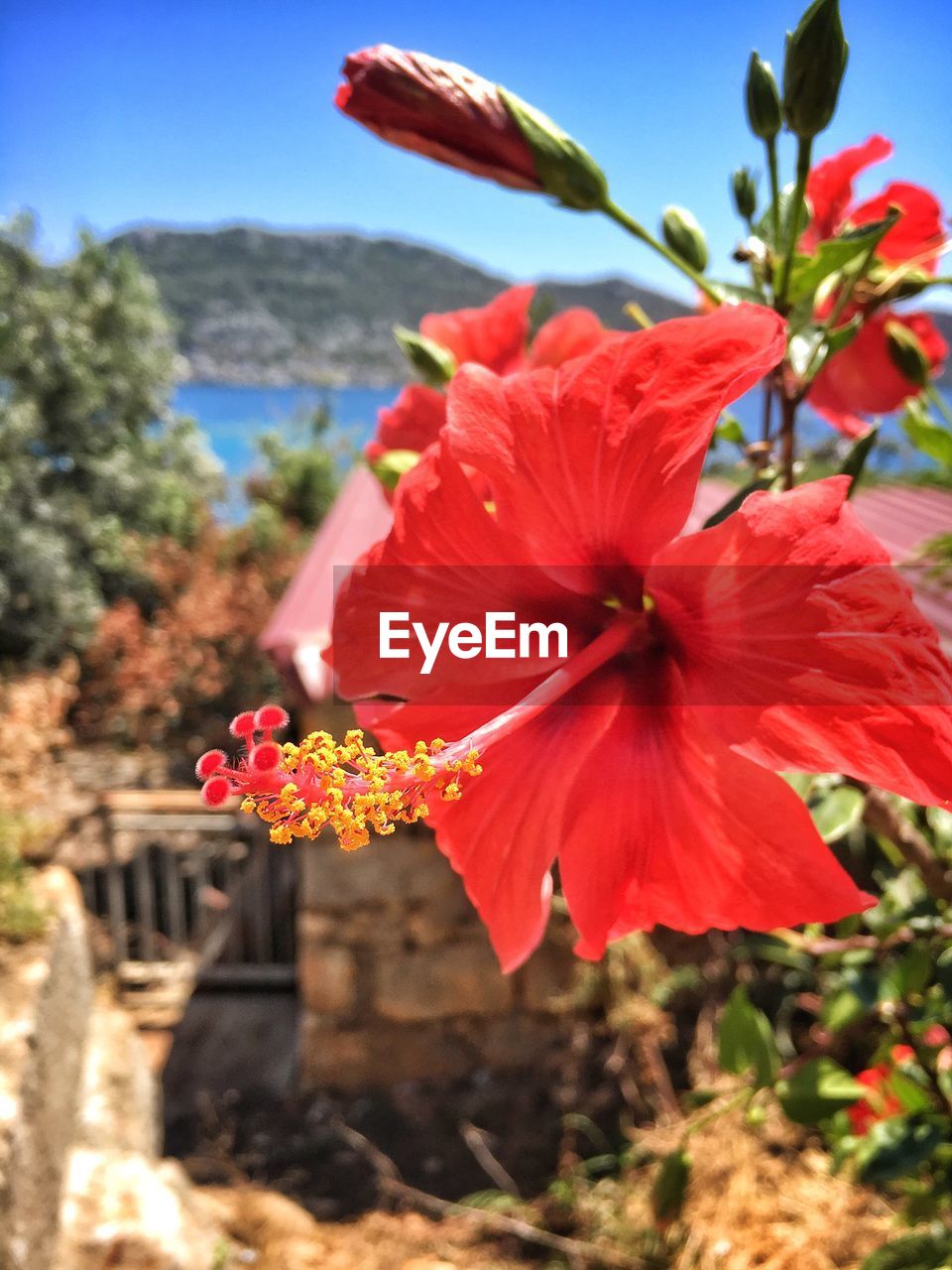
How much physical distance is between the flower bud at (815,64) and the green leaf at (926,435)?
24cm

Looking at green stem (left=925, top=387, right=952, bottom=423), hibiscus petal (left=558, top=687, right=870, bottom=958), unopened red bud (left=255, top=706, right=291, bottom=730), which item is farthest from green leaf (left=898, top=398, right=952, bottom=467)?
unopened red bud (left=255, top=706, right=291, bottom=730)

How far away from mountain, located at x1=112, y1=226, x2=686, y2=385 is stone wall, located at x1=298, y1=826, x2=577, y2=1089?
9173mm

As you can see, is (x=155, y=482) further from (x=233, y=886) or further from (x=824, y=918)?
(x=824, y=918)

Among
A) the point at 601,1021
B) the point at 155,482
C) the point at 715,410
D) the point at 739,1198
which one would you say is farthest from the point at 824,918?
the point at 155,482

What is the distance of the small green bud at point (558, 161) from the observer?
0.41 m

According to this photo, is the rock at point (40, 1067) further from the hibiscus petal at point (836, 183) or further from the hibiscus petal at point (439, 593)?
the hibiscus petal at point (836, 183)

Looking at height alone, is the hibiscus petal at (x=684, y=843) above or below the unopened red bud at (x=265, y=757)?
below

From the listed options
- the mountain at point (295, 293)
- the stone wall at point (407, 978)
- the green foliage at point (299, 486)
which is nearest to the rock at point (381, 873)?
the stone wall at point (407, 978)

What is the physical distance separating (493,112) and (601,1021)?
89.4 inches

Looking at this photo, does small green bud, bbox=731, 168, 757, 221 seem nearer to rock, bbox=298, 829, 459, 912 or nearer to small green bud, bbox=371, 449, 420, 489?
small green bud, bbox=371, 449, 420, 489

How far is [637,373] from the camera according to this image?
0.30 meters

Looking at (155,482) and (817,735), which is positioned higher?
(155,482)

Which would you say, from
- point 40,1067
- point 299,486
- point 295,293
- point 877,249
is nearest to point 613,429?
point 877,249

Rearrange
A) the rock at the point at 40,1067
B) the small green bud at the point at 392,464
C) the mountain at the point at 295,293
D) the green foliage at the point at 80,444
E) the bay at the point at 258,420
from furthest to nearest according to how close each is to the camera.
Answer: the mountain at the point at 295,293 < the bay at the point at 258,420 < the green foliage at the point at 80,444 < the rock at the point at 40,1067 < the small green bud at the point at 392,464
